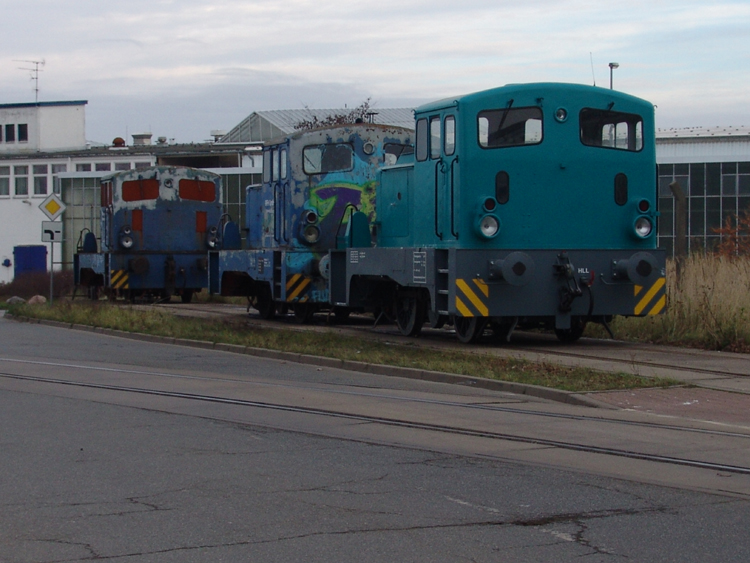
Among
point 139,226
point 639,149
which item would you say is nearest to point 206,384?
point 639,149

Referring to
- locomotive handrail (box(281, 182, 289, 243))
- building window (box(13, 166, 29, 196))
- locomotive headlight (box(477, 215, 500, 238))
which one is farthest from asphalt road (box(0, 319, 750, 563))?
building window (box(13, 166, 29, 196))

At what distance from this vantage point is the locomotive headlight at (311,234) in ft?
67.3

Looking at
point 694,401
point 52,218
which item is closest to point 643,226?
point 694,401

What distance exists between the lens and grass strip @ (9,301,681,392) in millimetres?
11531

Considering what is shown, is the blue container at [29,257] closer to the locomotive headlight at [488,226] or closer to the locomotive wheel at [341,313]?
the locomotive wheel at [341,313]

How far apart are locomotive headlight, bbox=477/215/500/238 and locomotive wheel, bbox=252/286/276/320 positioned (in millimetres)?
8443

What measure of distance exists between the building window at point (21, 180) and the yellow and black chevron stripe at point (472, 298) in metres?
56.9

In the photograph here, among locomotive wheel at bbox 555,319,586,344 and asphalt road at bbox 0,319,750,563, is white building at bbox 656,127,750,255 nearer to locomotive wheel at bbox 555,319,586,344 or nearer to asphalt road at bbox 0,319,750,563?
locomotive wheel at bbox 555,319,586,344

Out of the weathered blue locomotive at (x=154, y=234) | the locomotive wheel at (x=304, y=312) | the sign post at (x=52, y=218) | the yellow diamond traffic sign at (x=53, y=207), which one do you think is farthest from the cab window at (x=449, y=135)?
the weathered blue locomotive at (x=154, y=234)

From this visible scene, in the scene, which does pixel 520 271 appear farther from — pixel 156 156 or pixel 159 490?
pixel 156 156

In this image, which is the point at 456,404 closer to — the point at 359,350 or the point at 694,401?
the point at 694,401

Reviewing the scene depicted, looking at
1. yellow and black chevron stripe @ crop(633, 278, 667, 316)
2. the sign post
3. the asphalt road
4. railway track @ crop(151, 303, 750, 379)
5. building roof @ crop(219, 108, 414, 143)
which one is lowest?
the asphalt road

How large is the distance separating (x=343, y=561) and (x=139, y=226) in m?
27.1

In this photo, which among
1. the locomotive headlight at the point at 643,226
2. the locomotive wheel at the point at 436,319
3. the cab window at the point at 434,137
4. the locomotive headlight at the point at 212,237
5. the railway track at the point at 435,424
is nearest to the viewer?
the railway track at the point at 435,424
